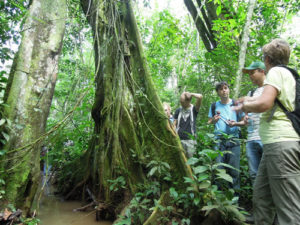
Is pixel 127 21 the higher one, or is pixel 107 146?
pixel 127 21

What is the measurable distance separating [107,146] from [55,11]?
7.38ft

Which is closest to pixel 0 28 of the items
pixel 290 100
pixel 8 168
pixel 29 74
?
pixel 29 74

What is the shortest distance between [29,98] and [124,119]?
1594 mm

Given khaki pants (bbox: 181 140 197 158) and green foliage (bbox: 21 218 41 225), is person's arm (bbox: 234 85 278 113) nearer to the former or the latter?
khaki pants (bbox: 181 140 197 158)

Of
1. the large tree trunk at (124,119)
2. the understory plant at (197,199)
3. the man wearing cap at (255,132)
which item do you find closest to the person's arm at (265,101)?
the understory plant at (197,199)

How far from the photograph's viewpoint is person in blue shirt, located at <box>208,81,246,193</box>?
3070 mm

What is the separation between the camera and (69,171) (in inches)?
195

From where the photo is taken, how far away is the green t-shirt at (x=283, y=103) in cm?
165

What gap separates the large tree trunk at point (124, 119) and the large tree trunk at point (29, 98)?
662 mm

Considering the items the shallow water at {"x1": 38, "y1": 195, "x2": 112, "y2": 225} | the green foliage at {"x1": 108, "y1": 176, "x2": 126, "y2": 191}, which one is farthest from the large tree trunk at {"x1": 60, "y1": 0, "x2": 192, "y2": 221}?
the shallow water at {"x1": 38, "y1": 195, "x2": 112, "y2": 225}

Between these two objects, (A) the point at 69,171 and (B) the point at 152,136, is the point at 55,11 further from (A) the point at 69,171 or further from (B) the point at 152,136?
(A) the point at 69,171

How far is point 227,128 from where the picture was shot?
10.9ft

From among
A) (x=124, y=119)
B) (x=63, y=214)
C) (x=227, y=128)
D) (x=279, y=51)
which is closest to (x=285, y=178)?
(x=279, y=51)

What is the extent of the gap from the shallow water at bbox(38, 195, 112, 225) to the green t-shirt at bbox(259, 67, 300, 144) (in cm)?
285
